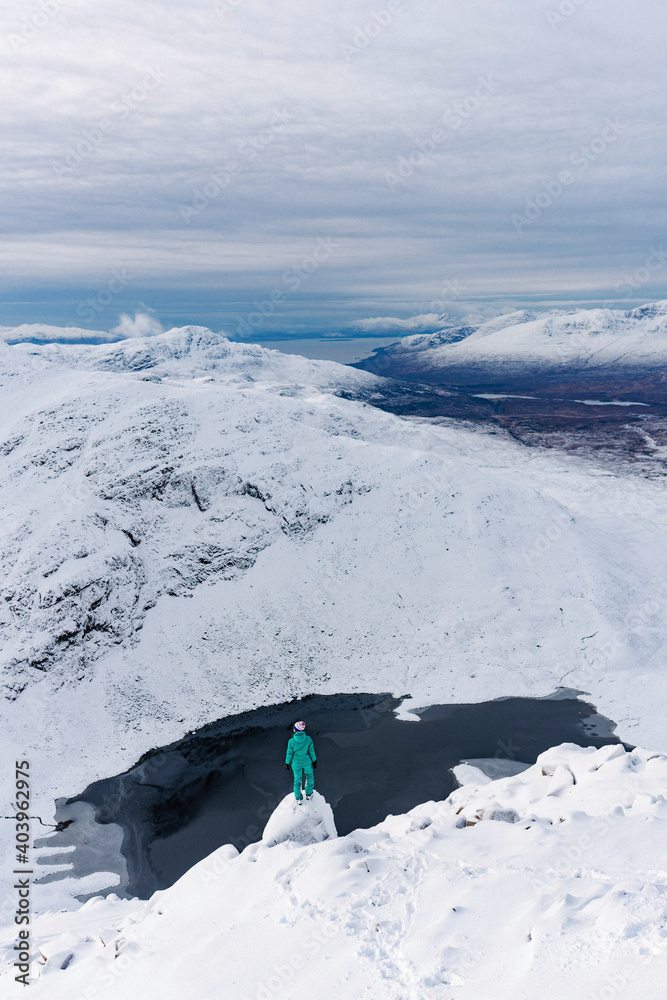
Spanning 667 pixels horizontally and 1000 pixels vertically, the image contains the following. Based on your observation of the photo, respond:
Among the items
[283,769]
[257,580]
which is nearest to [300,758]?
[283,769]

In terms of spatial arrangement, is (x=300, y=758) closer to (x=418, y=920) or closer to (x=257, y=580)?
(x=418, y=920)

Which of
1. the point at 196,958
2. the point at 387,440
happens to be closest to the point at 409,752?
the point at 196,958

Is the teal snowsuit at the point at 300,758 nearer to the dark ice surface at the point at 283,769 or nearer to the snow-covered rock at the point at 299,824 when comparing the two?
the snow-covered rock at the point at 299,824

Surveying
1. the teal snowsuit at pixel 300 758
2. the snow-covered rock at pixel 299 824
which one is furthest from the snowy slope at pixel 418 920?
the teal snowsuit at pixel 300 758

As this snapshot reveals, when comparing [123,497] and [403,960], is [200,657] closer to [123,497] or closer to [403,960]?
[123,497]

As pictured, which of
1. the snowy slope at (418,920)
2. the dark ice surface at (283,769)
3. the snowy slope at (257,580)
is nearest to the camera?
the snowy slope at (418,920)

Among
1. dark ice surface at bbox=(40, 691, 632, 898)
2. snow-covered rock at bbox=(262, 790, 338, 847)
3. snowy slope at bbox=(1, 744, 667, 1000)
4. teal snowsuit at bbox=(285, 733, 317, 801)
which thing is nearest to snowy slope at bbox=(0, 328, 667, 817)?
dark ice surface at bbox=(40, 691, 632, 898)
